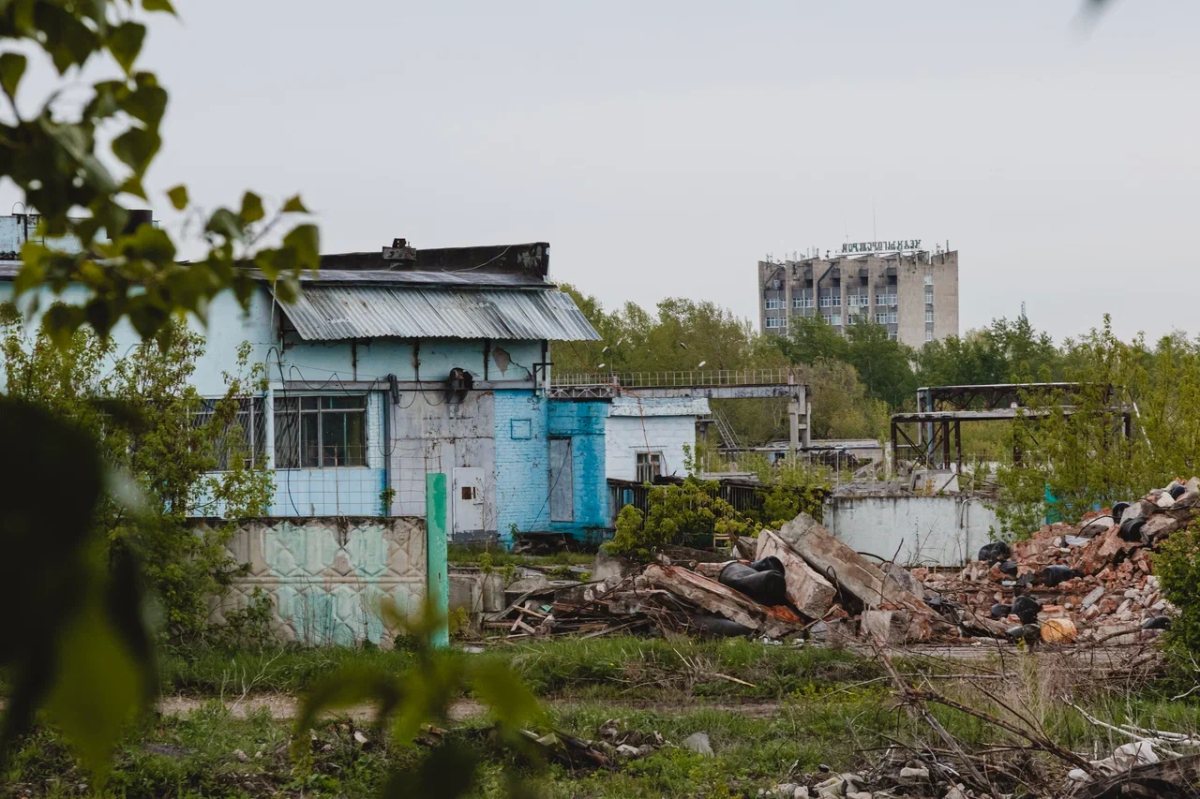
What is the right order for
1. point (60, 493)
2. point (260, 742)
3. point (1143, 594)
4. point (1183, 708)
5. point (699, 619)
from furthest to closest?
point (1143, 594), point (699, 619), point (1183, 708), point (260, 742), point (60, 493)

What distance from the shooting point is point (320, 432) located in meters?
22.7

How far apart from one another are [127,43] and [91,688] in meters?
0.65

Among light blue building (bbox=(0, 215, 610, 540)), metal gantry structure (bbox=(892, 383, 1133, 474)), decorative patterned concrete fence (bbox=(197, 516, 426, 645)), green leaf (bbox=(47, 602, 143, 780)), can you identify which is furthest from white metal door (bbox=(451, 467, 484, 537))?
green leaf (bbox=(47, 602, 143, 780))

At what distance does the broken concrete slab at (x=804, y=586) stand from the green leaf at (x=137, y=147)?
40.8ft

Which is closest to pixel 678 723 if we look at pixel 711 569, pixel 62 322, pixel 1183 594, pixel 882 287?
pixel 1183 594

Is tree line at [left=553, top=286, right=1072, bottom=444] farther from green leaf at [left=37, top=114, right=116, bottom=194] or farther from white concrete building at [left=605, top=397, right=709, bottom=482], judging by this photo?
green leaf at [left=37, top=114, right=116, bottom=194]

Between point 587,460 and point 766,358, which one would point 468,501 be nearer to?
point 587,460

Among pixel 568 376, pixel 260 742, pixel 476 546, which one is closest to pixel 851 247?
pixel 568 376

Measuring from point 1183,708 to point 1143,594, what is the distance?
5824mm

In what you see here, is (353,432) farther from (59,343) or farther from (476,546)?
(59,343)

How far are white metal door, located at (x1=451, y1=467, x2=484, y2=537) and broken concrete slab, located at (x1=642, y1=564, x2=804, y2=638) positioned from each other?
11.1 m

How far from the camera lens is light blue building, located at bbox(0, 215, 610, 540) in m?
22.1

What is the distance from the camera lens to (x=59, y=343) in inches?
49.5

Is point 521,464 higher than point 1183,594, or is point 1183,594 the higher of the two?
point 521,464
